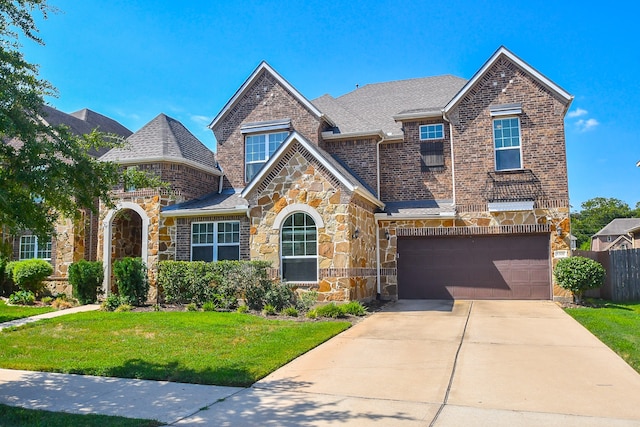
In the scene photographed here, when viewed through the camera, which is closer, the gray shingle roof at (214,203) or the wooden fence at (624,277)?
the wooden fence at (624,277)

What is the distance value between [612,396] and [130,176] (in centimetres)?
778

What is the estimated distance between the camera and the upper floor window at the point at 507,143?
17.1 m

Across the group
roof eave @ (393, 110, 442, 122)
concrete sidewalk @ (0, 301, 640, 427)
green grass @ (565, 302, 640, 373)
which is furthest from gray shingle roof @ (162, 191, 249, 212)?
green grass @ (565, 302, 640, 373)

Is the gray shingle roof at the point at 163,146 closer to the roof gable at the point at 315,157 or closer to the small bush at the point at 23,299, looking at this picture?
the roof gable at the point at 315,157

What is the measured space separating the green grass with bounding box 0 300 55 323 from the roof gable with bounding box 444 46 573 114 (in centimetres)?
1463

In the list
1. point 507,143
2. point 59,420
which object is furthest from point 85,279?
point 507,143

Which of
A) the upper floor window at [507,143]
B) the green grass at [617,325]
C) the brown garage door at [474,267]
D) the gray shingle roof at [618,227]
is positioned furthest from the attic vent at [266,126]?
the gray shingle roof at [618,227]

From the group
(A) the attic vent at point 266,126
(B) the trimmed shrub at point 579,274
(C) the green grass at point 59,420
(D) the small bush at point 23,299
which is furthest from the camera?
(A) the attic vent at point 266,126

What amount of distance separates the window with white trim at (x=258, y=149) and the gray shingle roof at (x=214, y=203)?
3.90 ft

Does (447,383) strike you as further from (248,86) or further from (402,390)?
(248,86)

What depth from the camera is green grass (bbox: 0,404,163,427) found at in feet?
18.5

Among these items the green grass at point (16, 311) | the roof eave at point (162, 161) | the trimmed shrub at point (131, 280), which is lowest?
the green grass at point (16, 311)

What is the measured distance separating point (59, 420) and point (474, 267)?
14.0 meters

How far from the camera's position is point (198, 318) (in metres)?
13.0
